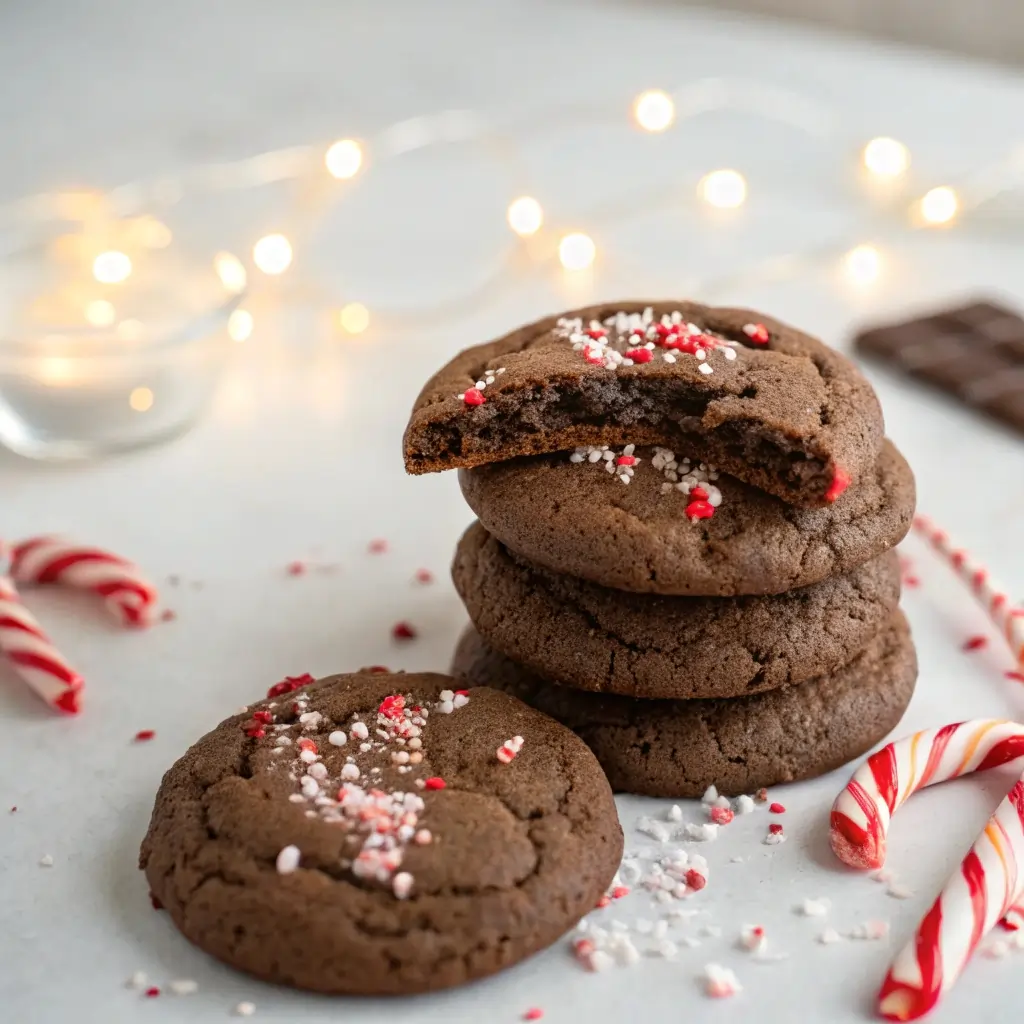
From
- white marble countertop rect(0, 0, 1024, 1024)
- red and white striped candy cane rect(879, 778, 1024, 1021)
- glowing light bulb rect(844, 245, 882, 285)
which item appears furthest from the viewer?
glowing light bulb rect(844, 245, 882, 285)

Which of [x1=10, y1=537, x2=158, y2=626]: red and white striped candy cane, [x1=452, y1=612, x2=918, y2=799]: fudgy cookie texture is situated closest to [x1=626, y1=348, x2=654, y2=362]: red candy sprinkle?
[x1=452, y1=612, x2=918, y2=799]: fudgy cookie texture

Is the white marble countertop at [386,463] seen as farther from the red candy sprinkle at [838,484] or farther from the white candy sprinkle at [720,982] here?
the red candy sprinkle at [838,484]

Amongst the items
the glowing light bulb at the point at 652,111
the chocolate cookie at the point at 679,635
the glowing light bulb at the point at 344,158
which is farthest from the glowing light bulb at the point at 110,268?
the chocolate cookie at the point at 679,635

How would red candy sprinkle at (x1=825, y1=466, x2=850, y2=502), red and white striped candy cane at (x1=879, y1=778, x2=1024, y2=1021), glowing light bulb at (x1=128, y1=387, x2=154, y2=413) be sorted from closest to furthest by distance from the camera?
red and white striped candy cane at (x1=879, y1=778, x2=1024, y2=1021)
red candy sprinkle at (x1=825, y1=466, x2=850, y2=502)
glowing light bulb at (x1=128, y1=387, x2=154, y2=413)

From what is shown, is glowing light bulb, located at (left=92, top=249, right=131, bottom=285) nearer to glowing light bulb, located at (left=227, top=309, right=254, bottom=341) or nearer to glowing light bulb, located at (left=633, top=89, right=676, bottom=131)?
glowing light bulb, located at (left=227, top=309, right=254, bottom=341)

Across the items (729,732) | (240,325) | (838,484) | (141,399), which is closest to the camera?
(838,484)

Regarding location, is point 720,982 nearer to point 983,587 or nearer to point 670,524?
point 670,524

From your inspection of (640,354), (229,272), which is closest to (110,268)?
(229,272)
